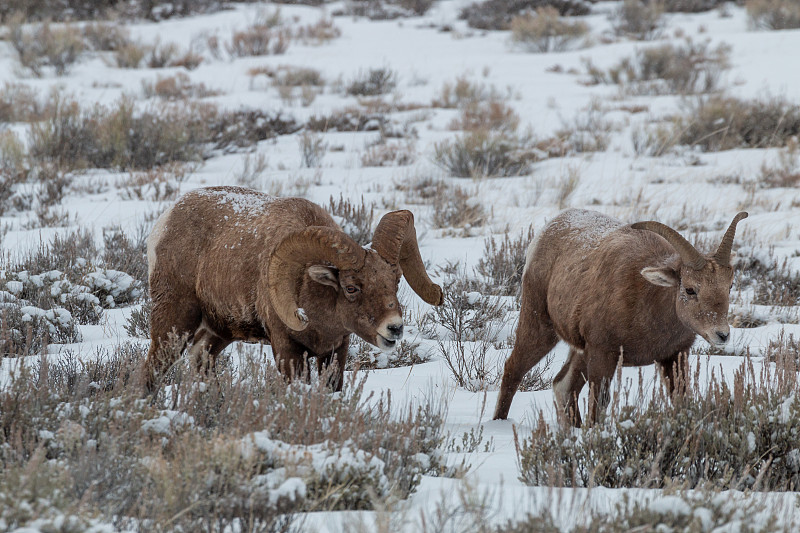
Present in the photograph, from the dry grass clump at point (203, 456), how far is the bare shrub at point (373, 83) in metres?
14.3

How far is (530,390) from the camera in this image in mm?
6387

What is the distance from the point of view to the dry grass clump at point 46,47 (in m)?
19.0

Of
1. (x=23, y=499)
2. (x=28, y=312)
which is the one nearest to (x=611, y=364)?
(x=23, y=499)

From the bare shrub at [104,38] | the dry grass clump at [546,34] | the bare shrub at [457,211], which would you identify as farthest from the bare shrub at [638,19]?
the bare shrub at [457,211]

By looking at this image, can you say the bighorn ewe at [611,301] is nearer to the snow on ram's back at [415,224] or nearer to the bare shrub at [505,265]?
the snow on ram's back at [415,224]

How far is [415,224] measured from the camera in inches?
412

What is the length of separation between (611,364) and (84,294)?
4515 millimetres

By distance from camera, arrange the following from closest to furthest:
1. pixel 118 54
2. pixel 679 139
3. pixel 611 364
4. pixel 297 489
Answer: pixel 297 489, pixel 611 364, pixel 679 139, pixel 118 54

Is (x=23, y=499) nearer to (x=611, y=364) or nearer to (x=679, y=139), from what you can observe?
(x=611, y=364)

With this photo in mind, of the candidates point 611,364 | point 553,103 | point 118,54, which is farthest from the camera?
point 118,54

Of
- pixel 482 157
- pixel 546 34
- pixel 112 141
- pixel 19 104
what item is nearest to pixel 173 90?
pixel 19 104

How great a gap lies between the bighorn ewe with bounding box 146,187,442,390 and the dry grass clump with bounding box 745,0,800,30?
19811mm

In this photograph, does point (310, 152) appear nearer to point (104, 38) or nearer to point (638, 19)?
point (104, 38)

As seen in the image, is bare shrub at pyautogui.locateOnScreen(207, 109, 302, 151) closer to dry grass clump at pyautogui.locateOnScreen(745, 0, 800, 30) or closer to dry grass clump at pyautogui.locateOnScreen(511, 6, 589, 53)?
dry grass clump at pyautogui.locateOnScreen(511, 6, 589, 53)
